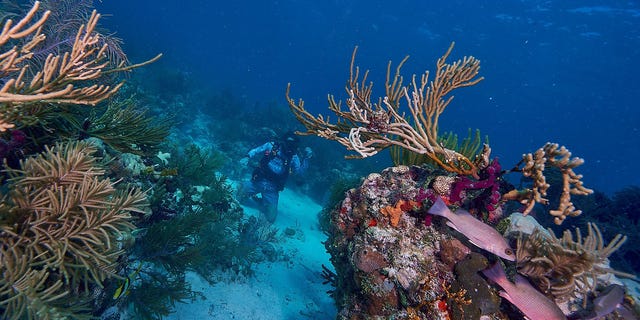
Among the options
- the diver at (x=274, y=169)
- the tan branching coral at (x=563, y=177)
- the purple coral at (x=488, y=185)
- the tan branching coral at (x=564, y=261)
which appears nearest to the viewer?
the tan branching coral at (x=563, y=177)

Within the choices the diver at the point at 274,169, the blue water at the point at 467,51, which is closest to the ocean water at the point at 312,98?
the blue water at the point at 467,51

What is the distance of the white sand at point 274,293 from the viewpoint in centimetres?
538

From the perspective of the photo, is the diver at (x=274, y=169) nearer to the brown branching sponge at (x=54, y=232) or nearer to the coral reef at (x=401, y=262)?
the coral reef at (x=401, y=262)

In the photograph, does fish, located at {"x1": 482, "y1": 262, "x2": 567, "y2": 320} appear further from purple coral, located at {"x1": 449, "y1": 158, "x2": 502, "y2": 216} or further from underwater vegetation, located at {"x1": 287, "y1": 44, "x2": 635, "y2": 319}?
purple coral, located at {"x1": 449, "y1": 158, "x2": 502, "y2": 216}

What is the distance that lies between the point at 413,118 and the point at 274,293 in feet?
15.5

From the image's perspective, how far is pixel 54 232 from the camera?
2678 millimetres

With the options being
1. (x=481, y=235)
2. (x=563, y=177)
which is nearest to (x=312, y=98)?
(x=481, y=235)

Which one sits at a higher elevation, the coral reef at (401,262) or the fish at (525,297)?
the fish at (525,297)

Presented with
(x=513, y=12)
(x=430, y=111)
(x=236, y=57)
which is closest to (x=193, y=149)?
(x=430, y=111)

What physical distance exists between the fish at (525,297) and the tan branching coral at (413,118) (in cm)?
105

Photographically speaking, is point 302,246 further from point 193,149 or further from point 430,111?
point 430,111

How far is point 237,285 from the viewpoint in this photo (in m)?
6.21

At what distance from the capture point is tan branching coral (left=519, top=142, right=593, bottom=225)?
2.43 m

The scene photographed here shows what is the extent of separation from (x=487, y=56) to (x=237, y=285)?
6321cm
